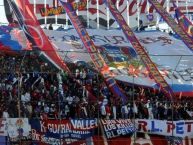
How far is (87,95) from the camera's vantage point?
17.9 m

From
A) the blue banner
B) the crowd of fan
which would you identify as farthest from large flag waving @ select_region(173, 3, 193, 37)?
the blue banner

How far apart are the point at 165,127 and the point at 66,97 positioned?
4.61 metres

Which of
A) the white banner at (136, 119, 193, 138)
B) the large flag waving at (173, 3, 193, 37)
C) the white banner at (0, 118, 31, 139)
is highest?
the large flag waving at (173, 3, 193, 37)

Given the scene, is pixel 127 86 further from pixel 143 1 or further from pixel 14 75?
pixel 143 1

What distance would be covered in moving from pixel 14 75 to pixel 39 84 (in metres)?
1.22

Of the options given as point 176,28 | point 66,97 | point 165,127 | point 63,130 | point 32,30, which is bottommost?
point 66,97

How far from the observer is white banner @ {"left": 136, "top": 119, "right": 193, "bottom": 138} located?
46.3 feet

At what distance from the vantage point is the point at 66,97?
58.8ft

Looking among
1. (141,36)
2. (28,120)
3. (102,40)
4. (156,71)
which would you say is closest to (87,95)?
(156,71)

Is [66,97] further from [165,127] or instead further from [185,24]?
[185,24]

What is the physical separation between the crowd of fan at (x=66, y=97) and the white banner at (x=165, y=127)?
0.26 meters

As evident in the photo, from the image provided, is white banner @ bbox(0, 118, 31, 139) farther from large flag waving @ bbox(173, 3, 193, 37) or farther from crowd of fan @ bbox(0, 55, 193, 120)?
large flag waving @ bbox(173, 3, 193, 37)

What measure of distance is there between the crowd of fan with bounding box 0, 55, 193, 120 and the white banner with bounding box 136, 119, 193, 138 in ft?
0.85

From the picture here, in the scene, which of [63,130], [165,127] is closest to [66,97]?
[63,130]
